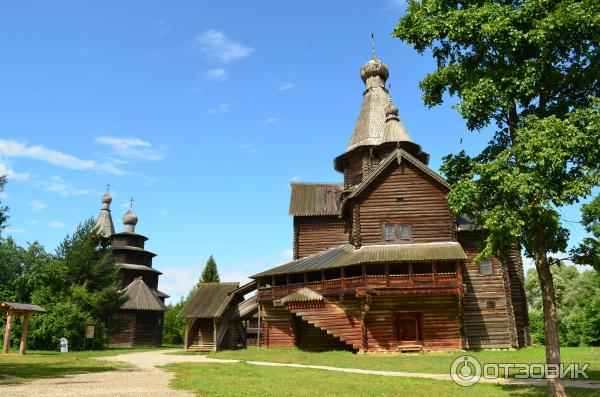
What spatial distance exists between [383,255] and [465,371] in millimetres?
10113

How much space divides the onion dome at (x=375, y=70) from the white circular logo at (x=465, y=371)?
89.5 feet

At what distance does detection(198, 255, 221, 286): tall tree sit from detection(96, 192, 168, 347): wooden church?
680 cm

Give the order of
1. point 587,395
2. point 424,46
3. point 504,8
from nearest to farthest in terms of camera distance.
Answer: point 587,395
point 504,8
point 424,46

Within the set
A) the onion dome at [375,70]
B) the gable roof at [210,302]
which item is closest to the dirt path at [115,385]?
the gable roof at [210,302]

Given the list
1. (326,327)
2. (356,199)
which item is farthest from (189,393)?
(356,199)

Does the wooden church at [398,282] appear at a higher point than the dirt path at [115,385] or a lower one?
higher

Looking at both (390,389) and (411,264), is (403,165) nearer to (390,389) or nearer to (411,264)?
(411,264)

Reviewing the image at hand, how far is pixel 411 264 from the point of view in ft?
92.6

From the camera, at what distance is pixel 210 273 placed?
213ft

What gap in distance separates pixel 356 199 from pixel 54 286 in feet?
85.8

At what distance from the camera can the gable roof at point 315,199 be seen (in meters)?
38.9

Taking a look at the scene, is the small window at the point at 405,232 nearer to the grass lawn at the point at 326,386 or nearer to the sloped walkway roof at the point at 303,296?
the sloped walkway roof at the point at 303,296

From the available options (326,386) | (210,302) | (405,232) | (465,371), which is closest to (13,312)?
(210,302)

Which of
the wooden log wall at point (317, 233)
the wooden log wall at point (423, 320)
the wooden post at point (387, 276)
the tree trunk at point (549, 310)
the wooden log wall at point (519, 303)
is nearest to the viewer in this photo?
the tree trunk at point (549, 310)
